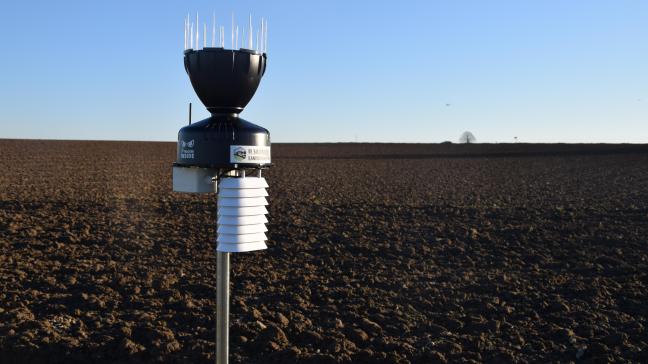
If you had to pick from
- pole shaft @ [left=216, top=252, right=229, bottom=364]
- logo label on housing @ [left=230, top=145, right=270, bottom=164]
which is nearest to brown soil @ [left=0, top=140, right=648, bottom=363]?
pole shaft @ [left=216, top=252, right=229, bottom=364]

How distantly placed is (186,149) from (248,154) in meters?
0.31

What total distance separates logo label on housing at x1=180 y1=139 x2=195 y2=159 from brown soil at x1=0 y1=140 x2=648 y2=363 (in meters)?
2.00

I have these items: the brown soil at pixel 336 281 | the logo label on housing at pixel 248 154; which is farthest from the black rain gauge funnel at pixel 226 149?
the brown soil at pixel 336 281

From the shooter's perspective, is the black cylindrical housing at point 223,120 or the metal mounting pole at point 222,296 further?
the metal mounting pole at point 222,296

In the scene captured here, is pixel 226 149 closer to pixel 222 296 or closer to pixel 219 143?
pixel 219 143

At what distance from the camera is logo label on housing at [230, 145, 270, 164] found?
3.50 metres

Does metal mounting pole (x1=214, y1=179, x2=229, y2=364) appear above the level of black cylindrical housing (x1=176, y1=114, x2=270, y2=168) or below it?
below

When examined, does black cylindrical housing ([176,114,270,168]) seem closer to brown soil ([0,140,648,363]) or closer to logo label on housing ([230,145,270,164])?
logo label on housing ([230,145,270,164])

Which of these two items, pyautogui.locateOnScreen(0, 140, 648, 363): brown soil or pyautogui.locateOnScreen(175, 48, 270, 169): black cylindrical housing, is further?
pyautogui.locateOnScreen(0, 140, 648, 363): brown soil

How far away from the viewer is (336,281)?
7.29 m

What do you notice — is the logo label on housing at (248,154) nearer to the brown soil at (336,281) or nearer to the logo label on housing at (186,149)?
the logo label on housing at (186,149)

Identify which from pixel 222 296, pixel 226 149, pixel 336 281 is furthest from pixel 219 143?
pixel 336 281

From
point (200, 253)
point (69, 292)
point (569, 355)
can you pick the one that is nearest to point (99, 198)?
point (200, 253)

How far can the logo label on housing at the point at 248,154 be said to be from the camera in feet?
11.5
